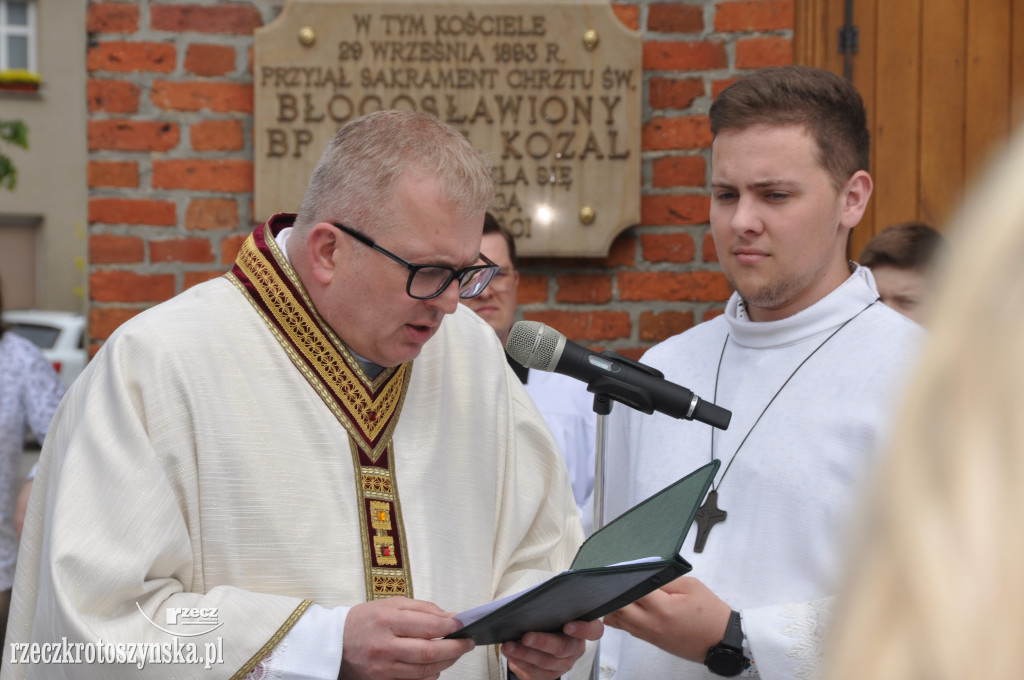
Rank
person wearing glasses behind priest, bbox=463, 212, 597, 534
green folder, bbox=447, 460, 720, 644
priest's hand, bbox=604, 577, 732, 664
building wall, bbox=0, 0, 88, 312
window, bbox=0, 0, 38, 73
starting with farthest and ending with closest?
window, bbox=0, 0, 38, 73
building wall, bbox=0, 0, 88, 312
person wearing glasses behind priest, bbox=463, 212, 597, 534
priest's hand, bbox=604, 577, 732, 664
green folder, bbox=447, 460, 720, 644

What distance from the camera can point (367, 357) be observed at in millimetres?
2279

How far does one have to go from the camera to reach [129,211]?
3996mm

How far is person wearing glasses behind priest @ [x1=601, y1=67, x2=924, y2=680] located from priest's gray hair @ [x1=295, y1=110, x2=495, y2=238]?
59 centimetres

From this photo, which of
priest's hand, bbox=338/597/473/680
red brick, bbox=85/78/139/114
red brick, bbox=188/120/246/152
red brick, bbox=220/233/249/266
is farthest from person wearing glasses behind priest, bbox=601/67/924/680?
red brick, bbox=85/78/139/114

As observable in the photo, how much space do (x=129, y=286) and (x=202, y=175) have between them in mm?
464

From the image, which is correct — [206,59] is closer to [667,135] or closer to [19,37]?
[667,135]

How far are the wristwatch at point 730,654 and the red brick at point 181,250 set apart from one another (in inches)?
99.4

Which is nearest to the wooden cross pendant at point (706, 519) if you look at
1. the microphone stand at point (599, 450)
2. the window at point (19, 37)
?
the microphone stand at point (599, 450)

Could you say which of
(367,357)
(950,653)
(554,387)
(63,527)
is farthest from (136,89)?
(950,653)

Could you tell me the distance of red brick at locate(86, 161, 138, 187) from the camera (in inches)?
157

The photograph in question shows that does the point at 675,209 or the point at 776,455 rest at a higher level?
the point at 675,209

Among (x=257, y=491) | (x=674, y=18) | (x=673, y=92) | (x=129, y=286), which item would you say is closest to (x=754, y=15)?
(x=674, y=18)

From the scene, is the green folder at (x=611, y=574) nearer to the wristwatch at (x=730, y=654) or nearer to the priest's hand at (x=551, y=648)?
the priest's hand at (x=551, y=648)

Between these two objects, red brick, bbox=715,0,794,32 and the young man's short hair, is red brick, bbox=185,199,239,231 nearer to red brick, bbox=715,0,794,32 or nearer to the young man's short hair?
red brick, bbox=715,0,794,32
